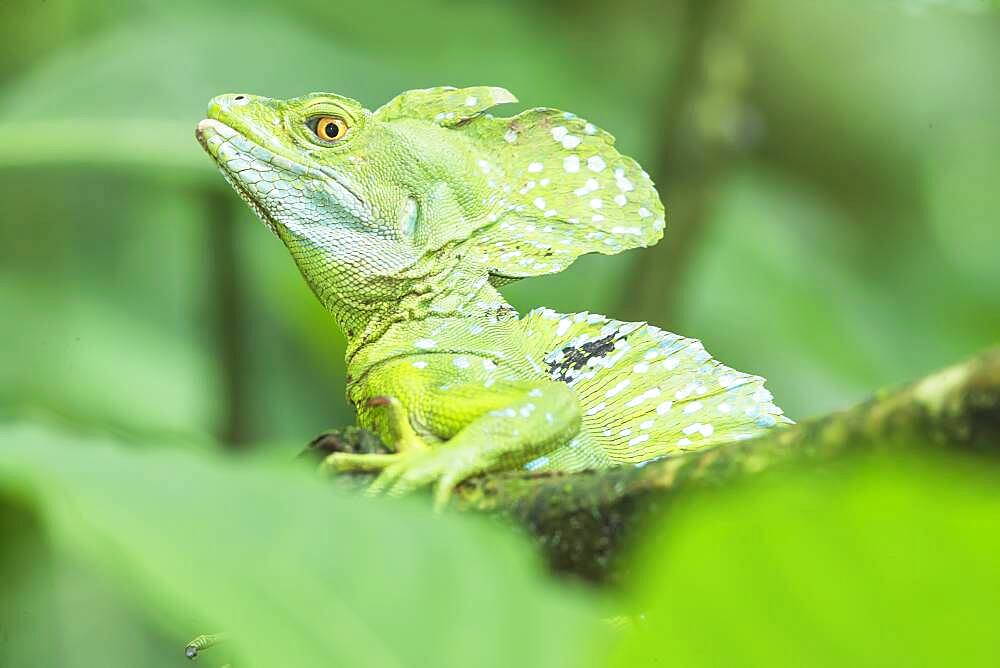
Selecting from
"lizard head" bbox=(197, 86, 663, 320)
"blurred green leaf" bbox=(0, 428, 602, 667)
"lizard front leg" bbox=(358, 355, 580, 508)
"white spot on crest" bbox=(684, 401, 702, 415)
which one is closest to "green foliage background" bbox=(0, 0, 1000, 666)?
"lizard front leg" bbox=(358, 355, 580, 508)

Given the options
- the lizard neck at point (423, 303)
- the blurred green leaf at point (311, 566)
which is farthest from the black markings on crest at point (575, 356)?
the blurred green leaf at point (311, 566)

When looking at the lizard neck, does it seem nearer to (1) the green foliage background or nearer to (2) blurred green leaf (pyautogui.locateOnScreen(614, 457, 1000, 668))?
(1) the green foliage background

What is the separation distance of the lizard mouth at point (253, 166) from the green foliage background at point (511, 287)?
69cm

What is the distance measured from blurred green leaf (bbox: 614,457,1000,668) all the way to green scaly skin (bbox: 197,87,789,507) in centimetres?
177

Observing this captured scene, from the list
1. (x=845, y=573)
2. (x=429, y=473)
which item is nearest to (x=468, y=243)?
(x=429, y=473)

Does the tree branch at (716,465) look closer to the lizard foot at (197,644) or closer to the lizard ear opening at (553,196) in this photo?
the lizard foot at (197,644)

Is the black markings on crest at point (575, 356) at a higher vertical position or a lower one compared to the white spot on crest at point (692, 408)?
higher

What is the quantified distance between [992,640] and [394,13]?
19.3 feet

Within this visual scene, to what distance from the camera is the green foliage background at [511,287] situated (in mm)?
4340

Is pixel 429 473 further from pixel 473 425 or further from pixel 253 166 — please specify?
pixel 253 166

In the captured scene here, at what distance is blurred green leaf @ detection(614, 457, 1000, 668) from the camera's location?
22.6 inches

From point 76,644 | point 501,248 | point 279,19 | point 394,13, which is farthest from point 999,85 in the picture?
point 76,644

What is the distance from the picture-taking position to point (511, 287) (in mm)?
4750

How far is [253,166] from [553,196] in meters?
0.78
